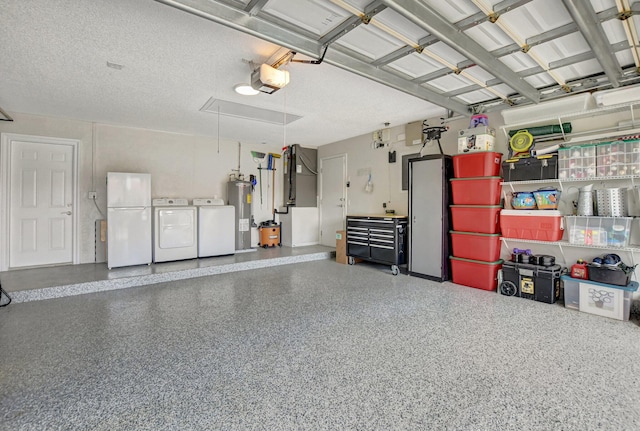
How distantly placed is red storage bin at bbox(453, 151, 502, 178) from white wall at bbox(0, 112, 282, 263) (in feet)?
14.1

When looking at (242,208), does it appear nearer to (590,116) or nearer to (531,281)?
(531,281)

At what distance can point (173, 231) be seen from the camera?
206 inches

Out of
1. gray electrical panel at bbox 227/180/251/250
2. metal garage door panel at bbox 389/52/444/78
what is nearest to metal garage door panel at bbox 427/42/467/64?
metal garage door panel at bbox 389/52/444/78

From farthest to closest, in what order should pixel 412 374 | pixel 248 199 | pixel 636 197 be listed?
pixel 248 199 → pixel 636 197 → pixel 412 374

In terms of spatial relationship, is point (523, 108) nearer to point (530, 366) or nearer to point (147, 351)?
point (530, 366)

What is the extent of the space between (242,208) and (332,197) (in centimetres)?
201

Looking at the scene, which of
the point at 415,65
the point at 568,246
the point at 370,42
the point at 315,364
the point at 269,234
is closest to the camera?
the point at 315,364

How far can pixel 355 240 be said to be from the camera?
5496 millimetres

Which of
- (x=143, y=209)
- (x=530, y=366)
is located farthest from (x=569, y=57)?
(x=143, y=209)

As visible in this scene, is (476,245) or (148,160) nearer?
(476,245)

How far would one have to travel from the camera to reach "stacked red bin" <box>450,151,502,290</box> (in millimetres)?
3887

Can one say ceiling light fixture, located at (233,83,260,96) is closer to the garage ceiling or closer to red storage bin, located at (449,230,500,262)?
the garage ceiling

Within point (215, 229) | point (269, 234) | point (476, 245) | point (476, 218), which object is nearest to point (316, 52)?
point (476, 218)

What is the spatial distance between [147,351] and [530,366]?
2825mm
